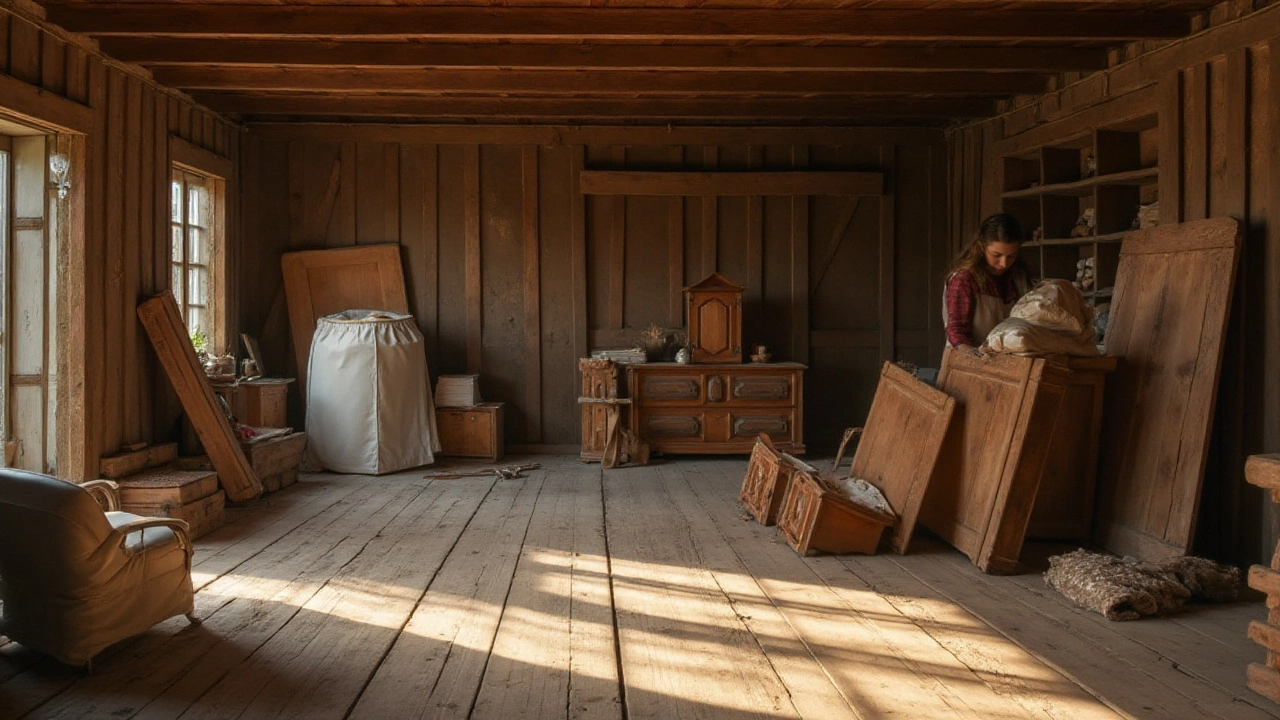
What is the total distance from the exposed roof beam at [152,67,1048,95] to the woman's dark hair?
76.2 inches

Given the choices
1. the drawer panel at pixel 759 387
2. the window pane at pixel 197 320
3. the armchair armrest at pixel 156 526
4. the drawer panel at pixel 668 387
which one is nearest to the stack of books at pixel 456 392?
the drawer panel at pixel 668 387

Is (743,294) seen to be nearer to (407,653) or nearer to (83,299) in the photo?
(83,299)

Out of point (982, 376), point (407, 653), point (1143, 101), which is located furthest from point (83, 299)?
point (1143, 101)

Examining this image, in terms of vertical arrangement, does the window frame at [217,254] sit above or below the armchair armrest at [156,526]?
above

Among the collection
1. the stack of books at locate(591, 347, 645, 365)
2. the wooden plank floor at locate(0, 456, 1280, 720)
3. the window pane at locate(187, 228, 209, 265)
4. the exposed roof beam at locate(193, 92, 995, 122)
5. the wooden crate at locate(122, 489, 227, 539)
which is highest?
the exposed roof beam at locate(193, 92, 995, 122)

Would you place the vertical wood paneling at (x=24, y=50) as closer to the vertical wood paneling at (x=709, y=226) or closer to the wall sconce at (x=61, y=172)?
the wall sconce at (x=61, y=172)

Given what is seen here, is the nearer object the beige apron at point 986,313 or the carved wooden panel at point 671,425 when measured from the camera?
the beige apron at point 986,313

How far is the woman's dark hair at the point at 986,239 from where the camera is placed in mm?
5336

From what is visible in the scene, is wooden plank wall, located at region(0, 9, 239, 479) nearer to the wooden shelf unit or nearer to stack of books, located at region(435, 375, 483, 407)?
stack of books, located at region(435, 375, 483, 407)

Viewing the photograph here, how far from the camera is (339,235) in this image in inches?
345

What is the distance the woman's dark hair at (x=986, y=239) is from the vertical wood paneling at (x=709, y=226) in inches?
135

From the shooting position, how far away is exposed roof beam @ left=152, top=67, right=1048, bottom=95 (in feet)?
22.9

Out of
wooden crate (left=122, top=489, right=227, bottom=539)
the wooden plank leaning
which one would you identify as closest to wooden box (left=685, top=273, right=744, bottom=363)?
the wooden plank leaning

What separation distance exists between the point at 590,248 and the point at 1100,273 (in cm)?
429
